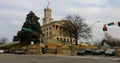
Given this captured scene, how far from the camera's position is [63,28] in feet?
384

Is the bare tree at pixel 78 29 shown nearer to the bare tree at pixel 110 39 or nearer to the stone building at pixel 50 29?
the stone building at pixel 50 29

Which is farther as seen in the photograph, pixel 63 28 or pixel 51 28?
pixel 51 28

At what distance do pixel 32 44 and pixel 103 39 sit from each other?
7759 centimetres

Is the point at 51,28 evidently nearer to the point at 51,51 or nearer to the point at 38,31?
the point at 38,31

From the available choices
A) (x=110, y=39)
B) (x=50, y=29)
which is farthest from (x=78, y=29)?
(x=110, y=39)

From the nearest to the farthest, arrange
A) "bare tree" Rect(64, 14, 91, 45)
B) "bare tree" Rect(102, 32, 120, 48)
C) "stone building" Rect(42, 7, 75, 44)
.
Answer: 1. "bare tree" Rect(64, 14, 91, 45)
2. "stone building" Rect(42, 7, 75, 44)
3. "bare tree" Rect(102, 32, 120, 48)

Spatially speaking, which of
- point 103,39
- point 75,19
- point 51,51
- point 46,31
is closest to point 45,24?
point 46,31

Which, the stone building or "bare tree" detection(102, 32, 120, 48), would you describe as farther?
"bare tree" detection(102, 32, 120, 48)

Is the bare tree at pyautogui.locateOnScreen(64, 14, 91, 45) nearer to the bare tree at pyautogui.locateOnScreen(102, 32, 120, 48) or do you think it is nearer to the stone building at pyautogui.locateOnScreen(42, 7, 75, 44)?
the stone building at pyautogui.locateOnScreen(42, 7, 75, 44)

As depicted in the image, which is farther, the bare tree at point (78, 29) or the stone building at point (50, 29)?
the stone building at point (50, 29)

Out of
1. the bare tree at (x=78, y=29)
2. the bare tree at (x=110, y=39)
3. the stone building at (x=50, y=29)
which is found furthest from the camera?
the bare tree at (x=110, y=39)

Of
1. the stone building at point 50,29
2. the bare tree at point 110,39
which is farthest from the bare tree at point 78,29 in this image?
the bare tree at point 110,39

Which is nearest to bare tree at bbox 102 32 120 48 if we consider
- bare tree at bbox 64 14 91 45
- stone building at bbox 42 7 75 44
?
stone building at bbox 42 7 75 44

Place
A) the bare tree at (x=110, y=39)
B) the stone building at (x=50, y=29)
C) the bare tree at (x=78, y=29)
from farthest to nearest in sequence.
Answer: the bare tree at (x=110, y=39) → the stone building at (x=50, y=29) → the bare tree at (x=78, y=29)
